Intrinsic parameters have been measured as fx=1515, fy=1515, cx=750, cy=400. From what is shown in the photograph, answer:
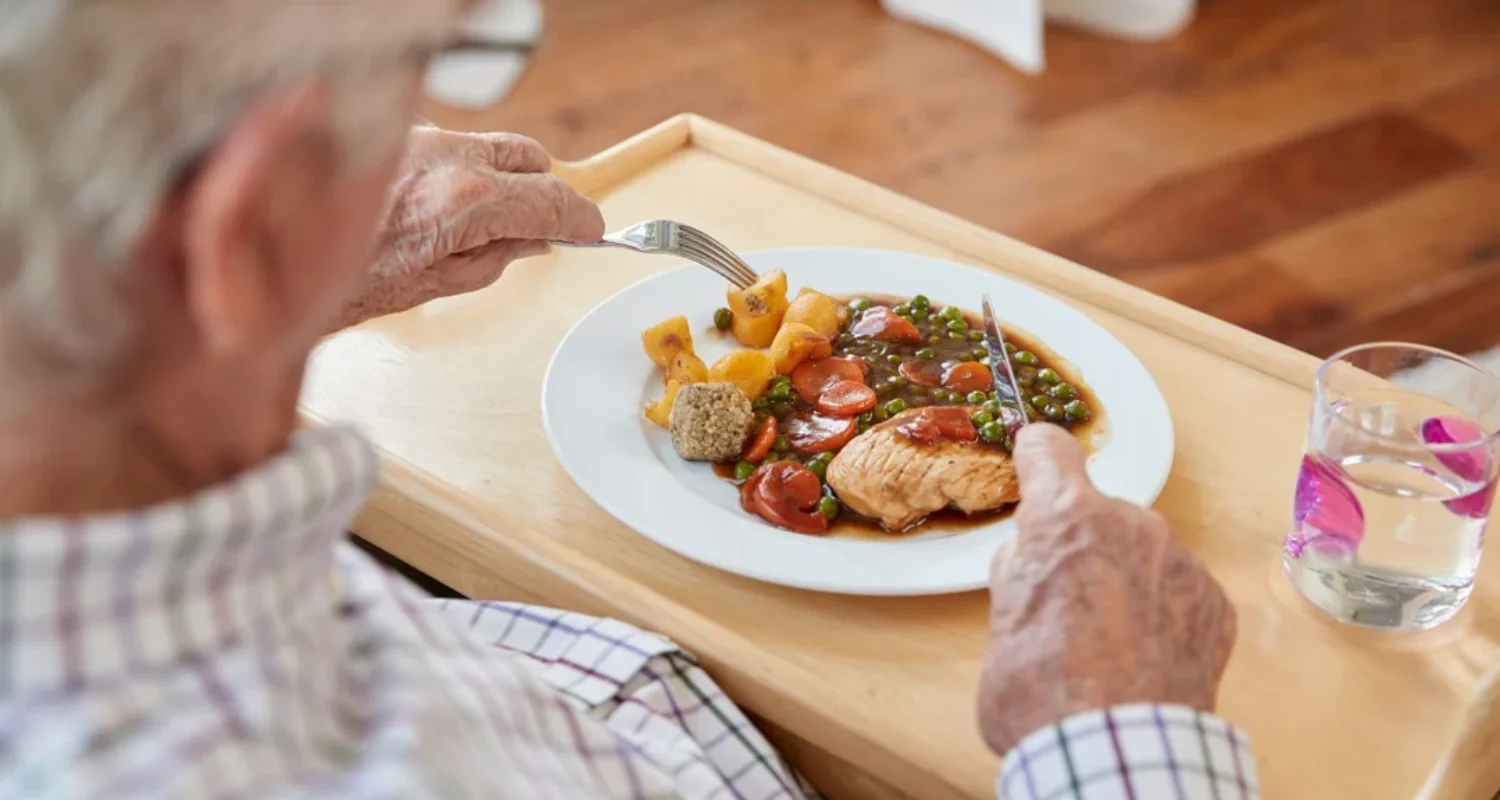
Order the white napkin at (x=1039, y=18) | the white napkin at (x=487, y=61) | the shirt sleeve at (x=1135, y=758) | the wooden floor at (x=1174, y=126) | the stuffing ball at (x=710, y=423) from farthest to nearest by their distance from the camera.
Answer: the white napkin at (x=1039, y=18)
the wooden floor at (x=1174, y=126)
the stuffing ball at (x=710, y=423)
the shirt sleeve at (x=1135, y=758)
the white napkin at (x=487, y=61)

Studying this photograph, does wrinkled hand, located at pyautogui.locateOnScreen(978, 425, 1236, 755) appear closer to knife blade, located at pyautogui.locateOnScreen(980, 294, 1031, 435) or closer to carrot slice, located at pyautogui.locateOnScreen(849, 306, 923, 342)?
knife blade, located at pyautogui.locateOnScreen(980, 294, 1031, 435)

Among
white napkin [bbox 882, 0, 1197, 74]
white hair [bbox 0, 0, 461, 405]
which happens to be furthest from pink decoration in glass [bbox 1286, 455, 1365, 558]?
white napkin [bbox 882, 0, 1197, 74]

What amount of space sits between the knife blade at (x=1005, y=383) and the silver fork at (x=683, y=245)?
0.74 feet

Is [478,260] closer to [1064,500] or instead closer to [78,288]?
[1064,500]

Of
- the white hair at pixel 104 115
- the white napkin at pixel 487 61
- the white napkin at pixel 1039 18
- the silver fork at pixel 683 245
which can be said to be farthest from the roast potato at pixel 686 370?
the white napkin at pixel 1039 18

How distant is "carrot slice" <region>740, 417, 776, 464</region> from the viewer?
1.11 m

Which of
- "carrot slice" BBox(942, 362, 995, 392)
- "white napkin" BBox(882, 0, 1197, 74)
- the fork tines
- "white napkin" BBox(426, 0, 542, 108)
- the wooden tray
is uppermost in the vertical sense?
"white napkin" BBox(426, 0, 542, 108)

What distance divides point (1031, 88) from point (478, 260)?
2.08 m

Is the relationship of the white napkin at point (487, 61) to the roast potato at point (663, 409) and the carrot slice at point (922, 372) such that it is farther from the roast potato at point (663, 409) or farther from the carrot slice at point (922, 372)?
the carrot slice at point (922, 372)

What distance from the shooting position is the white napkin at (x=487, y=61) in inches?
23.9

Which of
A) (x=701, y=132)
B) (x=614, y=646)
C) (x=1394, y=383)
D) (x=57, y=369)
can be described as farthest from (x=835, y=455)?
(x=57, y=369)

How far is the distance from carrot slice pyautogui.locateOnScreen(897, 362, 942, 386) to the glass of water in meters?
0.30

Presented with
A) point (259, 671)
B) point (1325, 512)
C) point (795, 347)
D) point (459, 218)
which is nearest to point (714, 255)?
point (795, 347)

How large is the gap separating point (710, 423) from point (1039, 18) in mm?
2222
